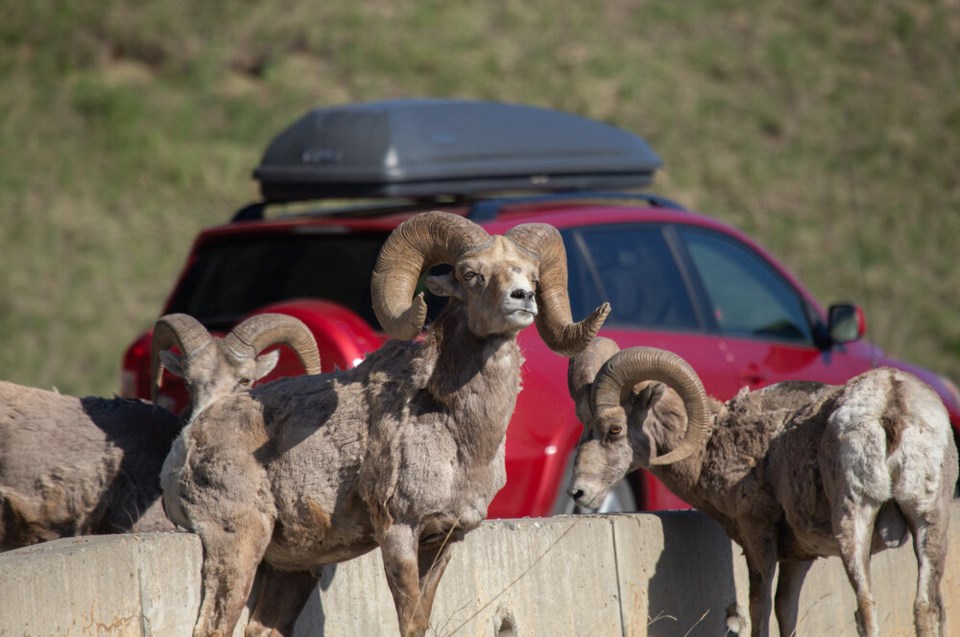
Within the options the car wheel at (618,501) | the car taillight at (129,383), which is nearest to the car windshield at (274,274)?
the car taillight at (129,383)

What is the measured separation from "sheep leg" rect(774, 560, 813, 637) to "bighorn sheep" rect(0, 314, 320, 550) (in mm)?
2498

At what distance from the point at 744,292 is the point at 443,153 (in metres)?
2.31

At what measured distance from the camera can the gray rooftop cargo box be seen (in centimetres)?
866

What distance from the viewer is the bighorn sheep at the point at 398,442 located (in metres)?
5.06

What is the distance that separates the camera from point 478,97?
68.3 feet

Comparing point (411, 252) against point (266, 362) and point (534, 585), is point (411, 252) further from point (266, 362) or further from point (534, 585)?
point (266, 362)

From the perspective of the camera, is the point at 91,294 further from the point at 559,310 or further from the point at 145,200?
the point at 559,310

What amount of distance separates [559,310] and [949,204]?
58.0 ft

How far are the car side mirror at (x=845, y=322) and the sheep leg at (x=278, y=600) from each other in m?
4.82

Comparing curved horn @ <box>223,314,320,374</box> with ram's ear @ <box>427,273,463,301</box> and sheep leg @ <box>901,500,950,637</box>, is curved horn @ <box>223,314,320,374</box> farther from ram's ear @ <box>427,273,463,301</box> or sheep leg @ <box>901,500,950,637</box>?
sheep leg @ <box>901,500,950,637</box>

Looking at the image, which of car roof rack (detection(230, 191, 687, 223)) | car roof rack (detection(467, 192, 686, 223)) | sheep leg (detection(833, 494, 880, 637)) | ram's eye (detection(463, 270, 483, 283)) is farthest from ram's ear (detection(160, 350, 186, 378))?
sheep leg (detection(833, 494, 880, 637))

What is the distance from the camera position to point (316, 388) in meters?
5.45

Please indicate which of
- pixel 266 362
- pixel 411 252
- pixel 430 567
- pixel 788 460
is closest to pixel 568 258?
pixel 266 362

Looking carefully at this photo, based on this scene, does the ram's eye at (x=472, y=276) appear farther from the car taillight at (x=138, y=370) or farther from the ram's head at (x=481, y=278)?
the car taillight at (x=138, y=370)
